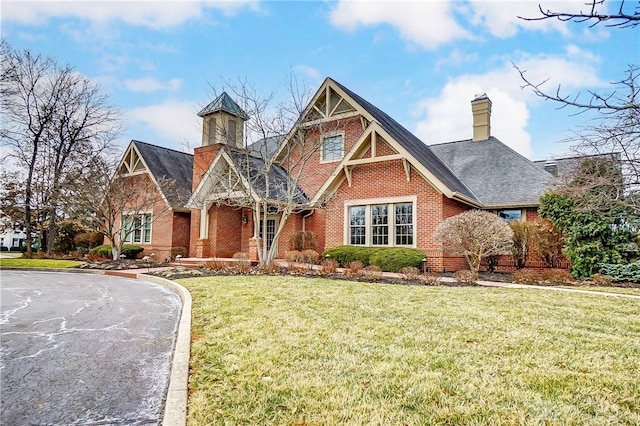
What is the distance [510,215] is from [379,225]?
217 inches

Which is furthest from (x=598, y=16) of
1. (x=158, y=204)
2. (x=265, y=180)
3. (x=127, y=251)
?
(x=127, y=251)

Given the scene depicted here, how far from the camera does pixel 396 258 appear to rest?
13406mm

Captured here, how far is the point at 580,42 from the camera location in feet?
14.7

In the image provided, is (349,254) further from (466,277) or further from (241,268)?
(466,277)

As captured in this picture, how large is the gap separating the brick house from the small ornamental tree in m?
1.61

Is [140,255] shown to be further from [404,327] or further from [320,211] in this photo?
[404,327]

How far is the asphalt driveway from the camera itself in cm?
312

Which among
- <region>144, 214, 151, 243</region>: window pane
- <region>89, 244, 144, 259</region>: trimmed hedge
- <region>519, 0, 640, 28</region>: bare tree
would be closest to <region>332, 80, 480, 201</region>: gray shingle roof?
<region>519, 0, 640, 28</region>: bare tree

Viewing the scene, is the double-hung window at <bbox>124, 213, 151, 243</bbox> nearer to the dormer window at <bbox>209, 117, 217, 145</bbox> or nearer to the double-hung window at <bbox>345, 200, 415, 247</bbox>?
the dormer window at <bbox>209, 117, 217, 145</bbox>

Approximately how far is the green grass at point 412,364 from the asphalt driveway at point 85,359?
0.47 meters

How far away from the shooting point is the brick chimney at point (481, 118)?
2148cm

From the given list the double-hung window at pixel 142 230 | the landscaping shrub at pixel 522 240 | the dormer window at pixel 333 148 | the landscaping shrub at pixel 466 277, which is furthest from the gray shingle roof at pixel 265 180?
the landscaping shrub at pixel 522 240

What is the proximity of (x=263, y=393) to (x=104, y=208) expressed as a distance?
1996 centimetres

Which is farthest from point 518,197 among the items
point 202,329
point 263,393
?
point 263,393
